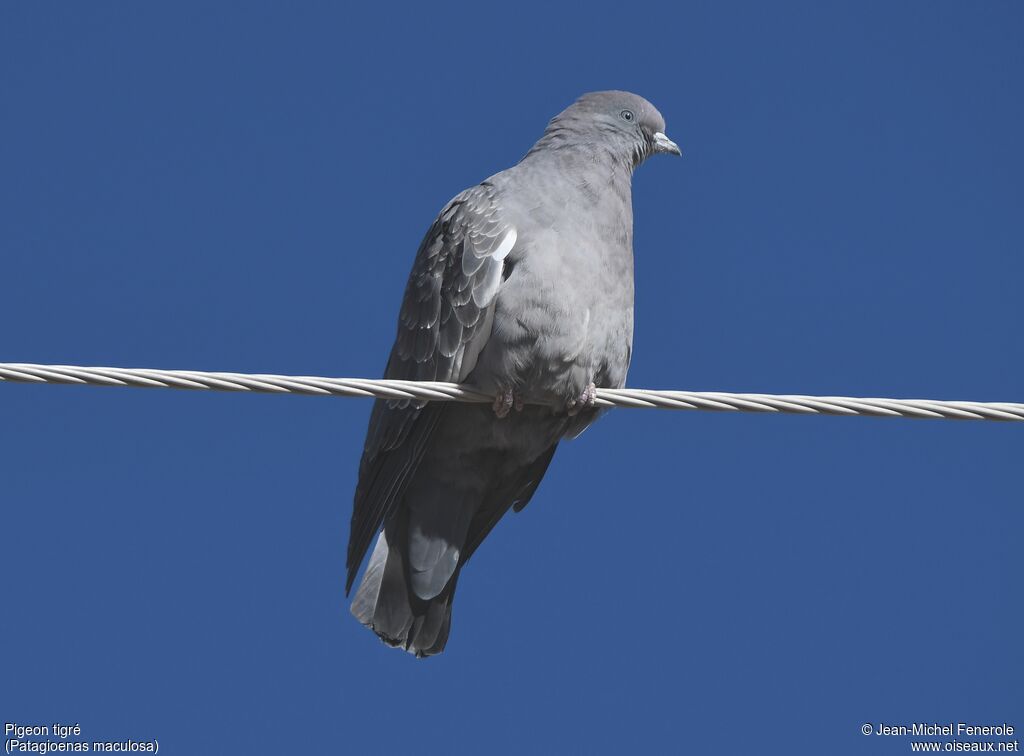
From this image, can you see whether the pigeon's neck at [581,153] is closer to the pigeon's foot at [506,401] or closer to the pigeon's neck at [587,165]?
the pigeon's neck at [587,165]

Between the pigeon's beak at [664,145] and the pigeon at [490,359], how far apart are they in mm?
351

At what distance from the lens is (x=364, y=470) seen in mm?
6195

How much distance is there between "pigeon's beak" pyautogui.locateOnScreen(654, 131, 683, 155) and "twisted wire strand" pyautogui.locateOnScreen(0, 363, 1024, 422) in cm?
254

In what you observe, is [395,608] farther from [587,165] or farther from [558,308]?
[587,165]

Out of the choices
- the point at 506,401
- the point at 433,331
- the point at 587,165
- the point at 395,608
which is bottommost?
the point at 395,608

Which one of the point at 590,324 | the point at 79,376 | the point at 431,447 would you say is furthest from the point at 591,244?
the point at 79,376

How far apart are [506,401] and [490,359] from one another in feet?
0.62

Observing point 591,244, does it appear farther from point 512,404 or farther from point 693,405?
point 693,405

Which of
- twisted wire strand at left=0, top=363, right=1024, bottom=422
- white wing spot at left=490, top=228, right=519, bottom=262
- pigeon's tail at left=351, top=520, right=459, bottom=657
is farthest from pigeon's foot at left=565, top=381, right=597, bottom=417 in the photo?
pigeon's tail at left=351, top=520, right=459, bottom=657

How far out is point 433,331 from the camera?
5.95 meters

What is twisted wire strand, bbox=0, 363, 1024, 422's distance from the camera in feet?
13.8

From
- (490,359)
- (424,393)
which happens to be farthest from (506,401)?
(424,393)

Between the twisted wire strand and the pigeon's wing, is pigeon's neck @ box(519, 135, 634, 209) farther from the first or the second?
the twisted wire strand

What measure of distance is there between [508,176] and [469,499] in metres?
1.51
